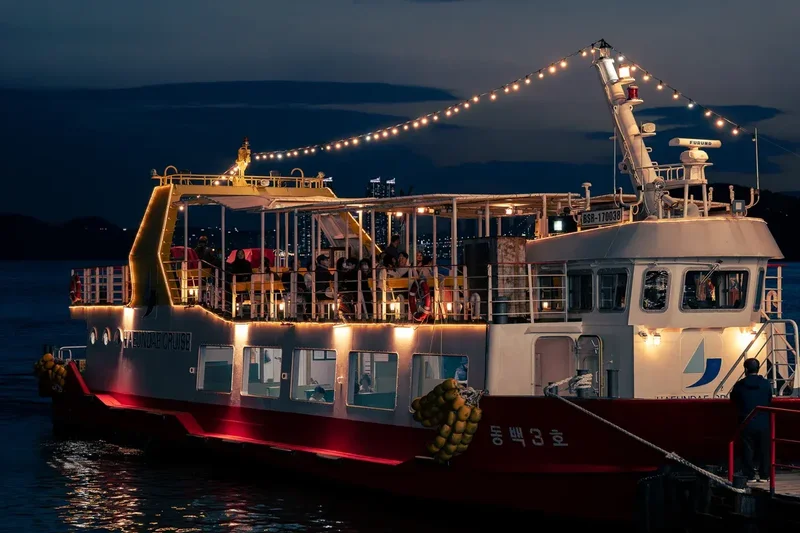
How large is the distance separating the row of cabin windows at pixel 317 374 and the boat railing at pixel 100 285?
10.8 feet

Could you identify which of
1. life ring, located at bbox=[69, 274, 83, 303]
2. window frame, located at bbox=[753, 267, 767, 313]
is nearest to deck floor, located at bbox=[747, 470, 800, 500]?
window frame, located at bbox=[753, 267, 767, 313]

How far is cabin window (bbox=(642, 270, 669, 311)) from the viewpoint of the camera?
18.4 metres

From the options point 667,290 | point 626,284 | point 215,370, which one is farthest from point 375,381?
point 667,290

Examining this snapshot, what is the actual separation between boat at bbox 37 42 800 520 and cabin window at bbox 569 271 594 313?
0.12ft

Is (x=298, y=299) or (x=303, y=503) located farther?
(x=298, y=299)

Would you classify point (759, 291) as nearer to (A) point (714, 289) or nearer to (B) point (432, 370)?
(A) point (714, 289)

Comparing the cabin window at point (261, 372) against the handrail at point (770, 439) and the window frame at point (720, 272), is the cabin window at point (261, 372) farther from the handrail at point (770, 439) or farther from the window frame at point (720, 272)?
the handrail at point (770, 439)

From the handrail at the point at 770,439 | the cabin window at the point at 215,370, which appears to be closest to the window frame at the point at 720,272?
the handrail at the point at 770,439

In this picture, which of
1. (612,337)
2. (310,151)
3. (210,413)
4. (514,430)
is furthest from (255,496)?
(310,151)

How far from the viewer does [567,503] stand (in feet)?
58.4

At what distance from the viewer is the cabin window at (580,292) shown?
19031mm

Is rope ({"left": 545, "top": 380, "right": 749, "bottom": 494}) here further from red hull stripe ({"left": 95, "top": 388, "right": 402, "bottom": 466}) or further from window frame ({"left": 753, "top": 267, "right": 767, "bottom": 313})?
red hull stripe ({"left": 95, "top": 388, "right": 402, "bottom": 466})

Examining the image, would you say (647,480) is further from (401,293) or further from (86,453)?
(86,453)

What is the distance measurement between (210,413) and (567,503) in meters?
9.10
